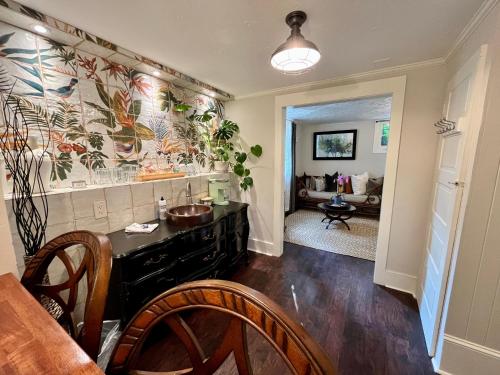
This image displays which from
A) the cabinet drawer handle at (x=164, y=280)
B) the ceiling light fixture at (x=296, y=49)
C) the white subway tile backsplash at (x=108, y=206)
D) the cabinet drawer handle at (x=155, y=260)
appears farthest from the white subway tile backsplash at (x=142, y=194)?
the ceiling light fixture at (x=296, y=49)

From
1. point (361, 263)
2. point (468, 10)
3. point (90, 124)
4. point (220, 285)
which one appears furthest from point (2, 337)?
point (361, 263)

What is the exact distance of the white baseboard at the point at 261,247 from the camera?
2961 mm

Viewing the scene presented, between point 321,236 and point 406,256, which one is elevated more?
point 406,256

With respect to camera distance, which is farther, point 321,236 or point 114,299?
point 321,236

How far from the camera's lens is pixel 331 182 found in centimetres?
542

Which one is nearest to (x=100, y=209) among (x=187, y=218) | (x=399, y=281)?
(x=187, y=218)

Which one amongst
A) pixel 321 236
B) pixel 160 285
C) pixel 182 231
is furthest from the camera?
pixel 321 236

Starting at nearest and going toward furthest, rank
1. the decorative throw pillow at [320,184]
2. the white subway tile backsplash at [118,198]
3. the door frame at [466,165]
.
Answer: the door frame at [466,165]
the white subway tile backsplash at [118,198]
the decorative throw pillow at [320,184]

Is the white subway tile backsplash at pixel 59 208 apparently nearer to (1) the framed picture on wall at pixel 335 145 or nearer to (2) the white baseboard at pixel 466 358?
(2) the white baseboard at pixel 466 358

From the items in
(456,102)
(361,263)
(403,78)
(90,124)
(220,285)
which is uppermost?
(403,78)

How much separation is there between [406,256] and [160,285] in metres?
2.33

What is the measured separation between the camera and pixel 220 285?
48 cm

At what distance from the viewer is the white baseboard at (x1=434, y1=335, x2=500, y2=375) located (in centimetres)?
125

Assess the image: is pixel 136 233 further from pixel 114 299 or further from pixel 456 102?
pixel 456 102
